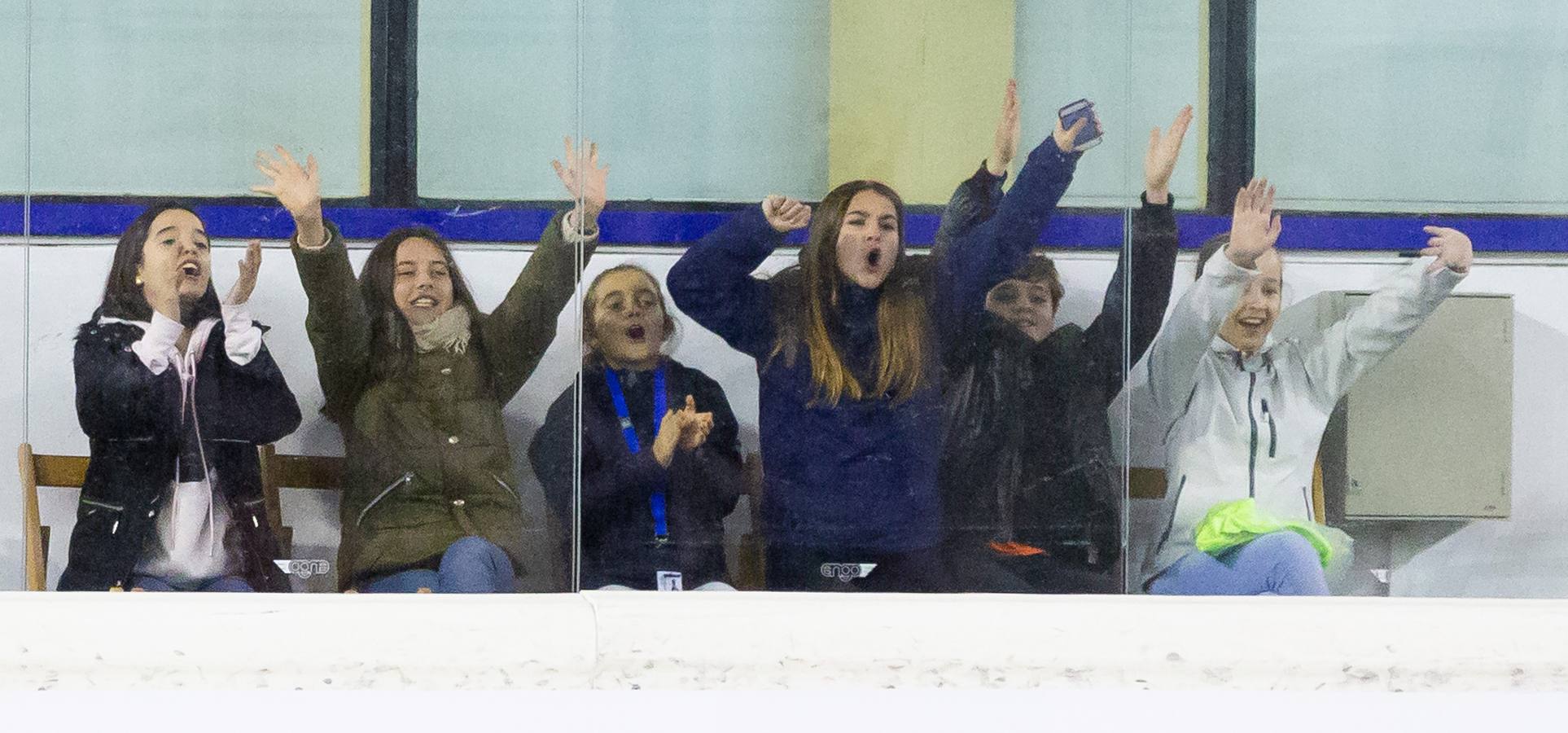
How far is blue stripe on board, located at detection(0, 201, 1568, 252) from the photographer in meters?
4.02

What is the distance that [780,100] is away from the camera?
407 centimetres

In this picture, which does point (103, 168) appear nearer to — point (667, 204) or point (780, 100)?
point (667, 204)

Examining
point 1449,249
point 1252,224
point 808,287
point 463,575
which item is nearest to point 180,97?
point 463,575

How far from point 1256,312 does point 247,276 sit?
2.64 m

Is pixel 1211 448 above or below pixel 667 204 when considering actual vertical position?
below

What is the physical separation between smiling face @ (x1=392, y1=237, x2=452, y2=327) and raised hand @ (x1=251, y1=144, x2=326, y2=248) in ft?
0.68

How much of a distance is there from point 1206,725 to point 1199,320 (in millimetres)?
1099

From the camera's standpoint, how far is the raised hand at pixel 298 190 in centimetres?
402

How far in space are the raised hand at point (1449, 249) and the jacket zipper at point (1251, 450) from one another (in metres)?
0.56

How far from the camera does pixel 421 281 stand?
160 inches

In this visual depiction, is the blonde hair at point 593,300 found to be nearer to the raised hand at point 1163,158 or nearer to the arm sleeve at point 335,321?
the arm sleeve at point 335,321

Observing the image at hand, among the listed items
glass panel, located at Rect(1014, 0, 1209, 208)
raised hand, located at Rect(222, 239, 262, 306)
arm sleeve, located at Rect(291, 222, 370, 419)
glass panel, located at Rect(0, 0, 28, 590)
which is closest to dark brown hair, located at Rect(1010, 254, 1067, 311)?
glass panel, located at Rect(1014, 0, 1209, 208)

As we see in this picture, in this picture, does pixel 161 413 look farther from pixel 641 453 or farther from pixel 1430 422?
pixel 1430 422

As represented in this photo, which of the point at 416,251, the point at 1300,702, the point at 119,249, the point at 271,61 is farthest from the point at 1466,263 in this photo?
the point at 119,249
